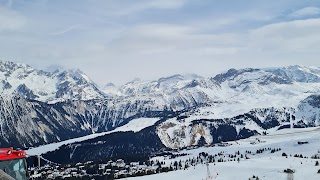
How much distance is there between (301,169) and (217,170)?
472 inches

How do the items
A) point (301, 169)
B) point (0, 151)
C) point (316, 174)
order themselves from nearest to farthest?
point (0, 151)
point (316, 174)
point (301, 169)

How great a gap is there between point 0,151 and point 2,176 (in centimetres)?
1498

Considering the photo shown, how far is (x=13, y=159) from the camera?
2698 cm

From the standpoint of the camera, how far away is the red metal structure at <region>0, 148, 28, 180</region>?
86.9ft

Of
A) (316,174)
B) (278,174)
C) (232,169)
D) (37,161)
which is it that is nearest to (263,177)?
(278,174)

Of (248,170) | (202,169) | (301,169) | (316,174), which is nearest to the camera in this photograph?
(316,174)

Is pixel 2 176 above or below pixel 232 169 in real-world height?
above

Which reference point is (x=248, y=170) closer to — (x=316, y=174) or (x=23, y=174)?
(x=316, y=174)

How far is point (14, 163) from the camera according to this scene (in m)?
27.0

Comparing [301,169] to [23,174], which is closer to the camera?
[23,174]

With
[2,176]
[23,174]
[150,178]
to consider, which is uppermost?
[2,176]

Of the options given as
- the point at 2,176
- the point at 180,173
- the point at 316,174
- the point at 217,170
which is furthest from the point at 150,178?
the point at 2,176

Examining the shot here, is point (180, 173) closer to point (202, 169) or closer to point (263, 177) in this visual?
point (202, 169)

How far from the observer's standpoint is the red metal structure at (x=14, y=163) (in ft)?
86.9
